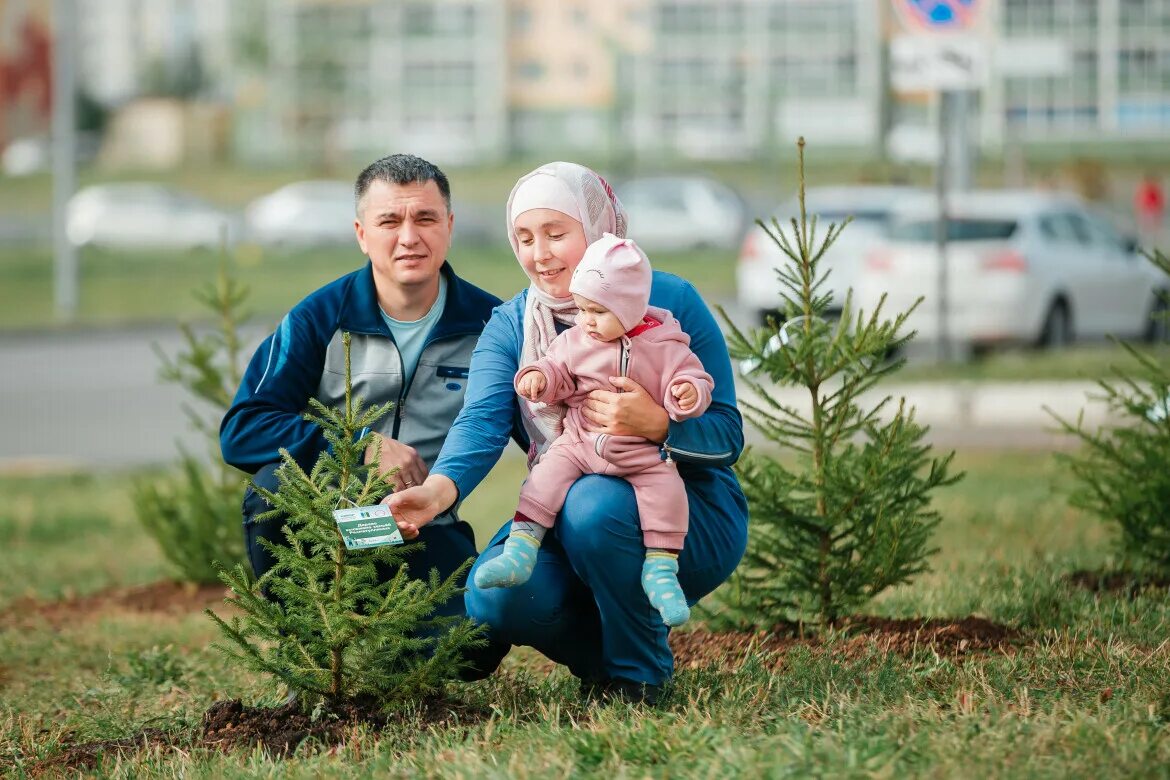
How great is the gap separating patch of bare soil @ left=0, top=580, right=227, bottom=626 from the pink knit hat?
3336mm

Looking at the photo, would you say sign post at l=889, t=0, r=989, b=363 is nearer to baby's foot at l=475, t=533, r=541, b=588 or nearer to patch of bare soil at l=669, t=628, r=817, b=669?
patch of bare soil at l=669, t=628, r=817, b=669

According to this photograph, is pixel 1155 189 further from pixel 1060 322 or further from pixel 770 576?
pixel 770 576

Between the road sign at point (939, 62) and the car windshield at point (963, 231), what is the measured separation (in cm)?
354

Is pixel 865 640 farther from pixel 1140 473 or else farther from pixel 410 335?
pixel 410 335

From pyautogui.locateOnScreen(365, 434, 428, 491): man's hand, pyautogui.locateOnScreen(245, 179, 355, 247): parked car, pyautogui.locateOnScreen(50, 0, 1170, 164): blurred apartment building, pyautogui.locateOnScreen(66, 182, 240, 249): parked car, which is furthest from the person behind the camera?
pyautogui.locateOnScreen(50, 0, 1170, 164): blurred apartment building

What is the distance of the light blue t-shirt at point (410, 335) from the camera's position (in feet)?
14.5

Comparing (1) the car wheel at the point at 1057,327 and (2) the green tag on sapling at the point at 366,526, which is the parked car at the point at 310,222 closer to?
(1) the car wheel at the point at 1057,327

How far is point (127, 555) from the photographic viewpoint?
28.6ft

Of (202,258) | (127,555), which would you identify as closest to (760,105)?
(202,258)

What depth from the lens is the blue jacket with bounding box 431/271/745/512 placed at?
156 inches

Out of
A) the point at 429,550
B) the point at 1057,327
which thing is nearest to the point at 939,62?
the point at 1057,327

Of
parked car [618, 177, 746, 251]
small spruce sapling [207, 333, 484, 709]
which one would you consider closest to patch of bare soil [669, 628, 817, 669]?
small spruce sapling [207, 333, 484, 709]

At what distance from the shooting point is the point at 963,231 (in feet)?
51.0

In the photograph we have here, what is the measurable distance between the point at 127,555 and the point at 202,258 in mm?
27850
